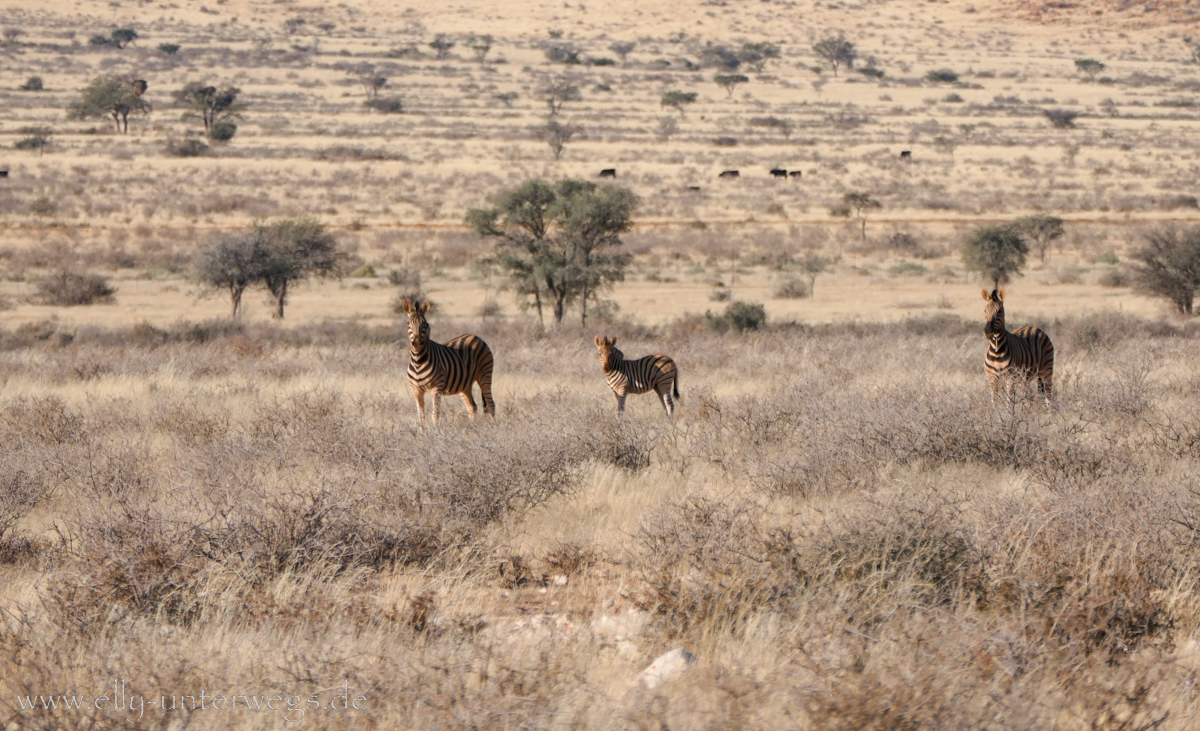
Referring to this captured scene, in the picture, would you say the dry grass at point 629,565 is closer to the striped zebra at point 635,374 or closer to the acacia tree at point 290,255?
the striped zebra at point 635,374

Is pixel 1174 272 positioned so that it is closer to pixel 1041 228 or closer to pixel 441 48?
pixel 1041 228

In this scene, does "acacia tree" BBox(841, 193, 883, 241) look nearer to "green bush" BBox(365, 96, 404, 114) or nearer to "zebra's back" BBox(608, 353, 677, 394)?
"zebra's back" BBox(608, 353, 677, 394)

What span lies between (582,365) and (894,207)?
3014 cm

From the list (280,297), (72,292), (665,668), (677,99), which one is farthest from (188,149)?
(665,668)

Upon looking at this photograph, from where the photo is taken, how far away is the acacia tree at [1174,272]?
2431 cm

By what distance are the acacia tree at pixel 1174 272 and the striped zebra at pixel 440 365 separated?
706 inches

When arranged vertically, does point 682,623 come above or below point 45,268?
above

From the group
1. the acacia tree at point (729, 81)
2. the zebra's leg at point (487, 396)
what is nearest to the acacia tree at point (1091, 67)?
the acacia tree at point (729, 81)

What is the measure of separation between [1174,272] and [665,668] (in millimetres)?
23411

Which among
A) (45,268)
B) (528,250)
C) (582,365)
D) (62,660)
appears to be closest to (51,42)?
(45,268)

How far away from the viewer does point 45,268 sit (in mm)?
31172

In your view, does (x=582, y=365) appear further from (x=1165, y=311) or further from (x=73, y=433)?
(x=1165, y=311)

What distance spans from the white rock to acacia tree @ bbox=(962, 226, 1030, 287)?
25.8 metres

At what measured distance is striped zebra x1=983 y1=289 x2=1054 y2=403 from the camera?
1130cm
